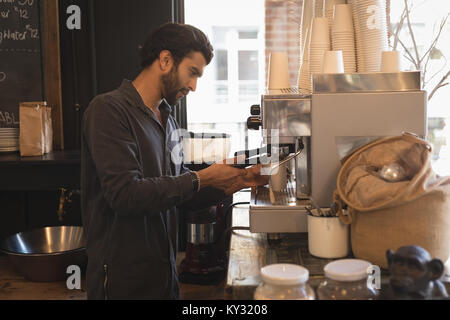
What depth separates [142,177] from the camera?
159 cm

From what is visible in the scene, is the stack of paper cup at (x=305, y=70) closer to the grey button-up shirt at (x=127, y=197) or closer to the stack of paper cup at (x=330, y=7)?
the stack of paper cup at (x=330, y=7)

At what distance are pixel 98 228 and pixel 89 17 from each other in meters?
Answer: 2.07

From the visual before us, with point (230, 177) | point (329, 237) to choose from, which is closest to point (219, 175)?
point (230, 177)

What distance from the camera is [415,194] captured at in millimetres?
1225

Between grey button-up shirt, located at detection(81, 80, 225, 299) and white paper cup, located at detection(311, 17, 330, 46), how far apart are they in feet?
2.09

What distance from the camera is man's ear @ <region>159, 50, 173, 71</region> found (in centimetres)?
171

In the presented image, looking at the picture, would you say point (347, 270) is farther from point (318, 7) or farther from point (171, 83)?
point (318, 7)

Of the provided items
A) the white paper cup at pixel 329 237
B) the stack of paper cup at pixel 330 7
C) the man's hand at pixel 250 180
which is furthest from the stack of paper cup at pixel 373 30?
the white paper cup at pixel 329 237

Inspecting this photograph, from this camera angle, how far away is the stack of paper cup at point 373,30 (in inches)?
67.9

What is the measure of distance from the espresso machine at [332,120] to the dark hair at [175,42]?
1.08 ft

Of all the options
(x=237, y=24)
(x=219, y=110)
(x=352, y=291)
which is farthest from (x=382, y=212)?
(x=237, y=24)

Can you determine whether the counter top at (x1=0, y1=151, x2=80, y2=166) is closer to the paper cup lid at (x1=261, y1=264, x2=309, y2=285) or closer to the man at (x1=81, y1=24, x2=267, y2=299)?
the man at (x1=81, y1=24, x2=267, y2=299)

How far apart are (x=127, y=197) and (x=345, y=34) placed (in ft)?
3.12

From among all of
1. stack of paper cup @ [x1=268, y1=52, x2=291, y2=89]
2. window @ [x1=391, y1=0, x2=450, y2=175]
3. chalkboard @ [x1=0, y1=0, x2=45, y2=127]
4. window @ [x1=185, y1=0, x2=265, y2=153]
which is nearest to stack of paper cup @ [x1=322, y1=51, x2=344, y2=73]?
stack of paper cup @ [x1=268, y1=52, x2=291, y2=89]
